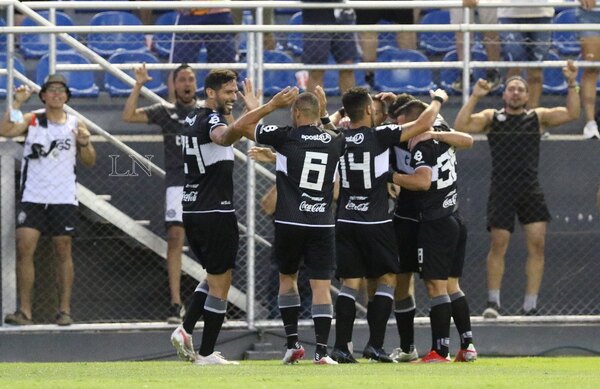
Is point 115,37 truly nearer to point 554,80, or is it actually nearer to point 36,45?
point 36,45

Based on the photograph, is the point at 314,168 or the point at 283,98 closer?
the point at 283,98

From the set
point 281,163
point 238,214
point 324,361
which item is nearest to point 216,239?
point 281,163

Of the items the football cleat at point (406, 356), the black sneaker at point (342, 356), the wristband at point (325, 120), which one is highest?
the wristband at point (325, 120)

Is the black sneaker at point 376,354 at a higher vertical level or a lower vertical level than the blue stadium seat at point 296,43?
lower

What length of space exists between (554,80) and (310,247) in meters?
5.05

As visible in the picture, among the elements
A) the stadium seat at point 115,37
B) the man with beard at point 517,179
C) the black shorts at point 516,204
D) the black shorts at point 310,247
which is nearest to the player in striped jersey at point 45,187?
the stadium seat at point 115,37

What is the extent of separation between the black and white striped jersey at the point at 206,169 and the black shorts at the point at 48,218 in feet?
7.59

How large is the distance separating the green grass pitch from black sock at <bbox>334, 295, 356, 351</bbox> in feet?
0.85

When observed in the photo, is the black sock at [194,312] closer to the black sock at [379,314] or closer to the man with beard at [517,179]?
the black sock at [379,314]

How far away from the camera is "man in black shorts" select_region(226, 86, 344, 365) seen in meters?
10.7

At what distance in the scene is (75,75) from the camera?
14273 millimetres

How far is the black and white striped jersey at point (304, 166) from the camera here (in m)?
10.7

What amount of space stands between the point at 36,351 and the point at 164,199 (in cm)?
190

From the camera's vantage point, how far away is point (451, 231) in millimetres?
11258
